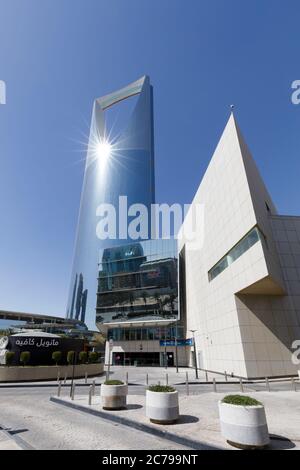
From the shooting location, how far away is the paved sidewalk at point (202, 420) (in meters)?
7.54

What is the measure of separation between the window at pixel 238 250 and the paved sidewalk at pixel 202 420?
51.5ft

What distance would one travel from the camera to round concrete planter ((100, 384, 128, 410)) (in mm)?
11633

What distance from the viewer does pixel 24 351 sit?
3002 cm

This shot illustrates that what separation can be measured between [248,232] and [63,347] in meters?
26.0

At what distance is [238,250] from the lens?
101ft

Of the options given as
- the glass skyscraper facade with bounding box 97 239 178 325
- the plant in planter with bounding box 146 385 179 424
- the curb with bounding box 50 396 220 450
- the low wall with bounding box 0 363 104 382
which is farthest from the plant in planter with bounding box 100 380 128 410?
the glass skyscraper facade with bounding box 97 239 178 325

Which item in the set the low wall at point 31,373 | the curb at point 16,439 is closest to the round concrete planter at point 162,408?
the curb at point 16,439

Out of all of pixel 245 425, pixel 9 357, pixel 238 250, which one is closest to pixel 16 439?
pixel 245 425

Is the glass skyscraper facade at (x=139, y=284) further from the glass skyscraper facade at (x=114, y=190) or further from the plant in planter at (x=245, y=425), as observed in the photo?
the glass skyscraper facade at (x=114, y=190)

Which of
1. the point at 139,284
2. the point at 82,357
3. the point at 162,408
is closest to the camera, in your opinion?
the point at 162,408

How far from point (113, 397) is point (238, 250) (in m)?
23.3

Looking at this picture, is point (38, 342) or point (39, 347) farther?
point (38, 342)

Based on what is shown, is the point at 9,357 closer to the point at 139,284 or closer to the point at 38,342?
the point at 38,342
